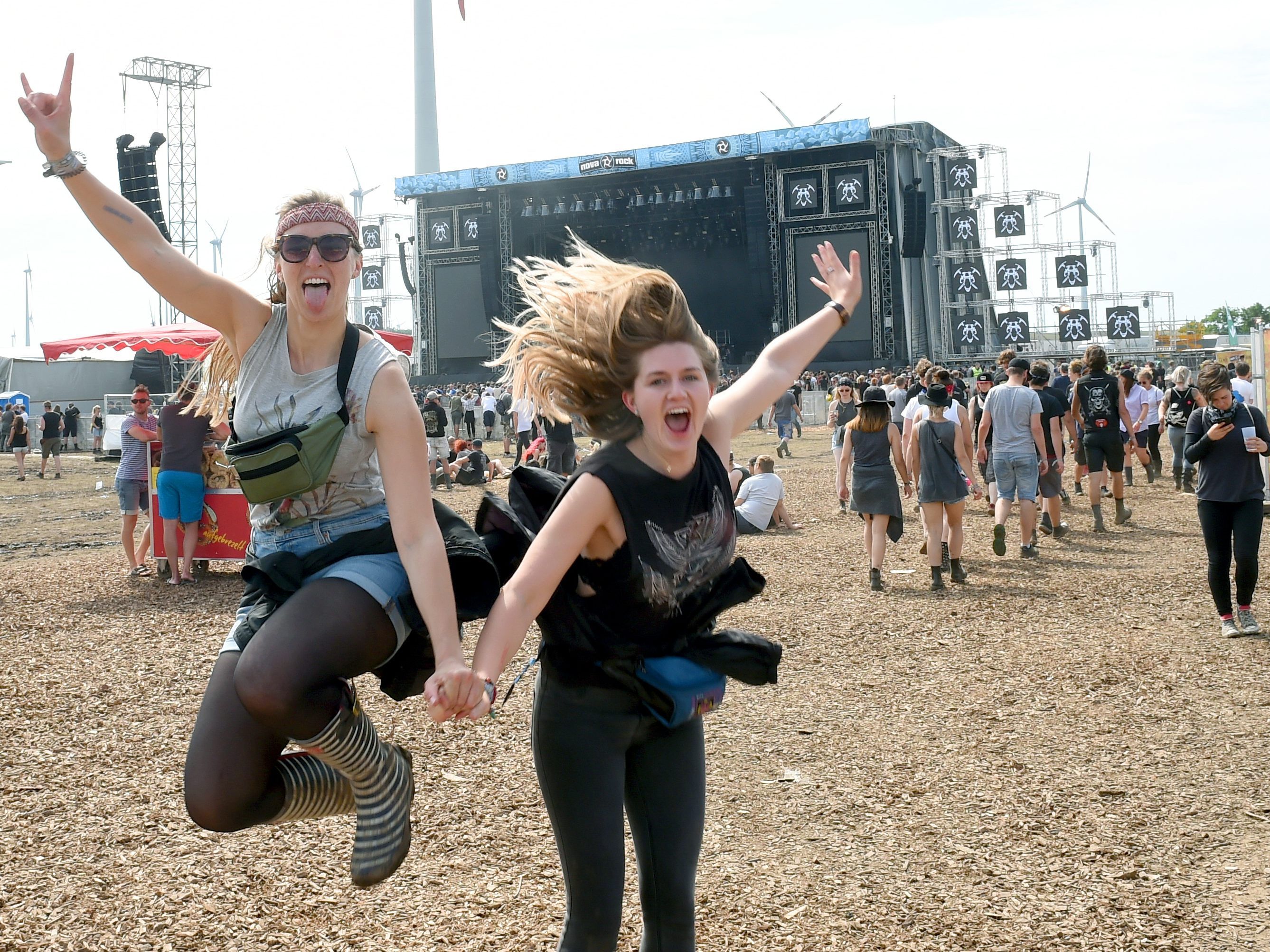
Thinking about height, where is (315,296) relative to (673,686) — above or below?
above

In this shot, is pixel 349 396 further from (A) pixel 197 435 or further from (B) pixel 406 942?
(A) pixel 197 435

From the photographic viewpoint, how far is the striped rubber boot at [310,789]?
279 cm

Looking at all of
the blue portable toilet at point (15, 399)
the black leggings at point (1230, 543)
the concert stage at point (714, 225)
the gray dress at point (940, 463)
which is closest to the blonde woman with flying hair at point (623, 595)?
the black leggings at point (1230, 543)

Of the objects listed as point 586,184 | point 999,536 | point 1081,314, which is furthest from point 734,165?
point 999,536

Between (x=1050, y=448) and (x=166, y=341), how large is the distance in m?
10.0

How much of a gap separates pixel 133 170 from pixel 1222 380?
270 inches

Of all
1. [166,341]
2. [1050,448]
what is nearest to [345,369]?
[1050,448]

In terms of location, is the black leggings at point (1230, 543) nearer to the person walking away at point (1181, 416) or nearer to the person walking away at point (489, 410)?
the person walking away at point (1181, 416)

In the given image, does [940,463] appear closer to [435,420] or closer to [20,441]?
[435,420]

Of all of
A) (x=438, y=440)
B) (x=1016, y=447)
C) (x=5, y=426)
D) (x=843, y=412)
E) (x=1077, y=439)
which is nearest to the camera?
(x=1016, y=447)

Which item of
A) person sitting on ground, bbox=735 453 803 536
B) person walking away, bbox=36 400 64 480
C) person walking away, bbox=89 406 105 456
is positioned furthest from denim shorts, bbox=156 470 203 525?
person walking away, bbox=89 406 105 456

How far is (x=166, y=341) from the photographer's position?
1335 centimetres

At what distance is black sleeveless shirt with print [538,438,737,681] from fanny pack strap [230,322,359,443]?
56cm

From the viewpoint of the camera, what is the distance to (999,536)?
11320 millimetres
